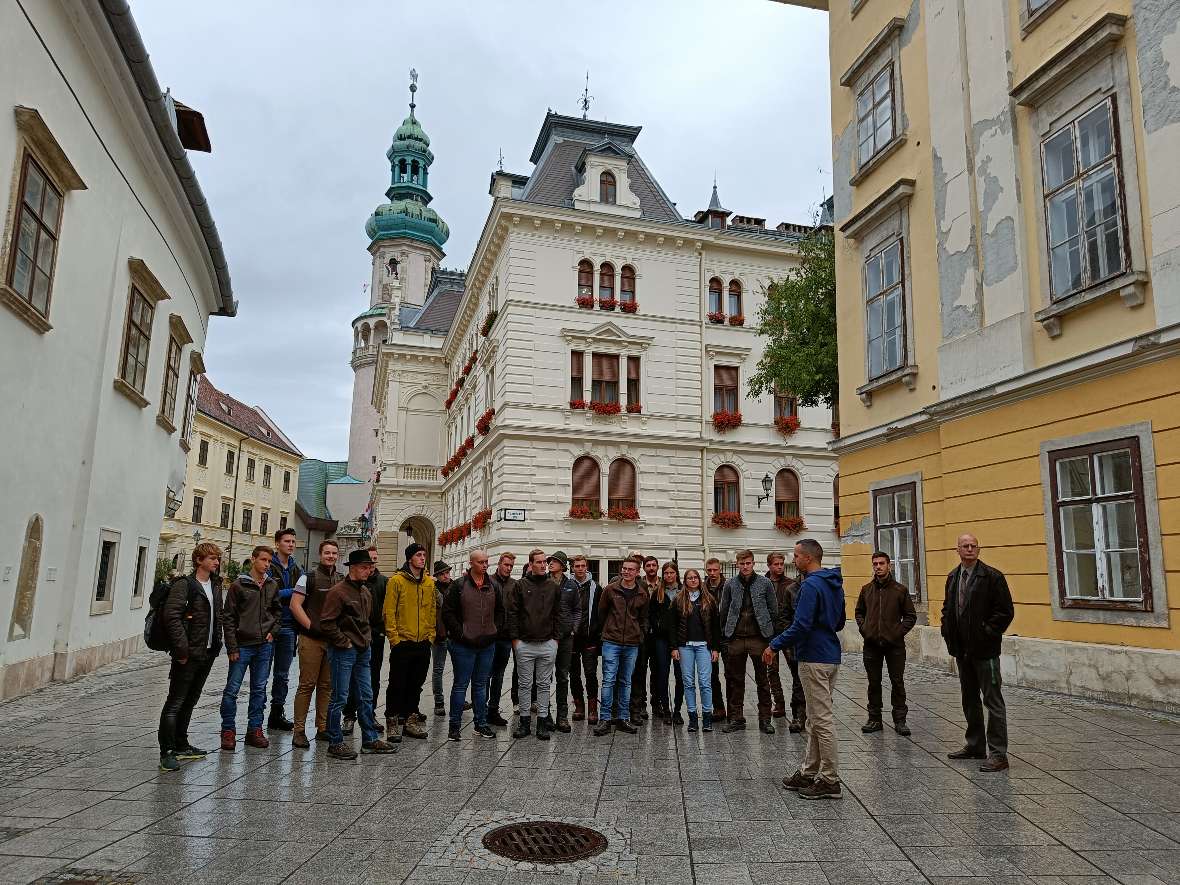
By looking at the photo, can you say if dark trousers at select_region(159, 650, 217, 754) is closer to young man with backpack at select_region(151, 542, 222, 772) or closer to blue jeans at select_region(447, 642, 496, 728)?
young man with backpack at select_region(151, 542, 222, 772)

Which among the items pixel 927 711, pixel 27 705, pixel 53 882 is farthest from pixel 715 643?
pixel 27 705

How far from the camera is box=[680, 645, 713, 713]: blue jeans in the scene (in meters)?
8.92

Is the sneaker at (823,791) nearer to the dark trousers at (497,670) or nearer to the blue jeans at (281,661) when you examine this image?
the dark trousers at (497,670)

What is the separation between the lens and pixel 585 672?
31.2 feet

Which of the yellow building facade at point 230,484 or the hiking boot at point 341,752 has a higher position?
the yellow building facade at point 230,484

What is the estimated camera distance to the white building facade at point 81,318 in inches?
381

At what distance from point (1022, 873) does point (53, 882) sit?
508 centimetres

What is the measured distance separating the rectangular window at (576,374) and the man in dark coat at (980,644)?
2179 centimetres

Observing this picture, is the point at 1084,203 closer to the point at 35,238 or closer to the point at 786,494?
the point at 35,238

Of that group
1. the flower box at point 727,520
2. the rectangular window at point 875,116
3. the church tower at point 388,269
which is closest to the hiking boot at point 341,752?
the rectangular window at point 875,116

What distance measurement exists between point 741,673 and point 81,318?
402 inches

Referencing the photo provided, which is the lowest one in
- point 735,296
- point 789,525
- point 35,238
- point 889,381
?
point 789,525

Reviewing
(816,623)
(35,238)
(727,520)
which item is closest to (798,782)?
(816,623)

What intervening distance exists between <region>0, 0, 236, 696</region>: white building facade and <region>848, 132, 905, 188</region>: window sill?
11.7 metres
